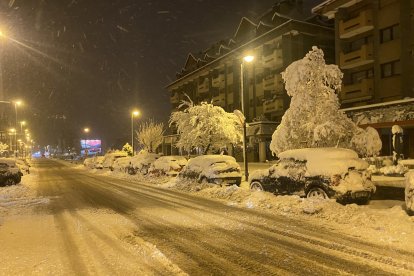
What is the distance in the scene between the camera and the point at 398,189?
1332cm

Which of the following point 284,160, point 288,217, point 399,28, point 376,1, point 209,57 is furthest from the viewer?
point 209,57

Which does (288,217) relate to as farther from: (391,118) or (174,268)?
(391,118)

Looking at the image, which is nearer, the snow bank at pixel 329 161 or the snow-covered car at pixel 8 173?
the snow bank at pixel 329 161

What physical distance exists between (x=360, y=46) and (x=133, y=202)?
25159 mm

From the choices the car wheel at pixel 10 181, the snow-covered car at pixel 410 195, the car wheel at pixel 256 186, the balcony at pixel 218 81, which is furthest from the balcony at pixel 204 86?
the snow-covered car at pixel 410 195

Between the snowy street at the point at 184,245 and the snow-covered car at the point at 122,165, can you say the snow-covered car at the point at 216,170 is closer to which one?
the snowy street at the point at 184,245

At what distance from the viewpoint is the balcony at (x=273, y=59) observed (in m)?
40.5

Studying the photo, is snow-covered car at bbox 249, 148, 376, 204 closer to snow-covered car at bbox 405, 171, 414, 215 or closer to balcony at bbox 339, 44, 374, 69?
snow-covered car at bbox 405, 171, 414, 215

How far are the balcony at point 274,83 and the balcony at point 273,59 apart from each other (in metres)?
1.18

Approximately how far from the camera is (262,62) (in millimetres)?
43219

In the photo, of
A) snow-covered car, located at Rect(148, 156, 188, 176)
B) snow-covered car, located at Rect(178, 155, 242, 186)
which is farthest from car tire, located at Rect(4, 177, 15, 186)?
snow-covered car, located at Rect(178, 155, 242, 186)

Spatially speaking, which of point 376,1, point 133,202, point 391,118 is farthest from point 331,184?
point 376,1

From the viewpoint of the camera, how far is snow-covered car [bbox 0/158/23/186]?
20734 mm

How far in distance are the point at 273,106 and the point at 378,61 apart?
13.9m
